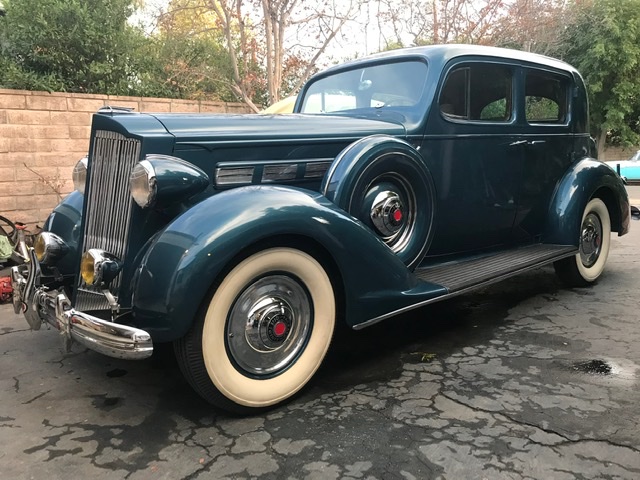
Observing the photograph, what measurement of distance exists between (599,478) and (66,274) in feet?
9.47

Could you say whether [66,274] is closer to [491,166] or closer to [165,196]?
[165,196]

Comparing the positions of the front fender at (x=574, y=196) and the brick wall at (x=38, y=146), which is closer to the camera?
the front fender at (x=574, y=196)

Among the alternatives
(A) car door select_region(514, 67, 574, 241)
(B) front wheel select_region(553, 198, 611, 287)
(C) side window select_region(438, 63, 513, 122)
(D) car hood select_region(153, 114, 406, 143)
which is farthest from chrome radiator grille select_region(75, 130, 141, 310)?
(B) front wheel select_region(553, 198, 611, 287)

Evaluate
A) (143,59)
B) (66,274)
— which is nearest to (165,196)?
(66,274)

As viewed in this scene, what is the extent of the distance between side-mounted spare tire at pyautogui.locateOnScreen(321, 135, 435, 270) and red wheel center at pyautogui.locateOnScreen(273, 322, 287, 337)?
748 millimetres

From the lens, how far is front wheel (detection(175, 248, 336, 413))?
234 centimetres

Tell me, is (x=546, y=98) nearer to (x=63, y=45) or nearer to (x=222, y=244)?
(x=222, y=244)

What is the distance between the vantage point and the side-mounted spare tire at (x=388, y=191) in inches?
116

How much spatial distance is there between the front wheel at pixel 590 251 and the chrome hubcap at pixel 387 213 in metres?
2.08

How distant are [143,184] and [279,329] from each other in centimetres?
92

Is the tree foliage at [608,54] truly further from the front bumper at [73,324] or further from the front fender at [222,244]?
the front bumper at [73,324]

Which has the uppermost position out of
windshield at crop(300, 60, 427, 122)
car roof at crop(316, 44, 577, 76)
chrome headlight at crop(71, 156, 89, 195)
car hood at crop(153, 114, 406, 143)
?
car roof at crop(316, 44, 577, 76)

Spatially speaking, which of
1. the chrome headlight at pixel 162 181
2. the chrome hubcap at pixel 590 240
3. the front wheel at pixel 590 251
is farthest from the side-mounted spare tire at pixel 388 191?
the chrome hubcap at pixel 590 240

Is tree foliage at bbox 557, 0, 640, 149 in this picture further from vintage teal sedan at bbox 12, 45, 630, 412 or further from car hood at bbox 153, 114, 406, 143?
car hood at bbox 153, 114, 406, 143
